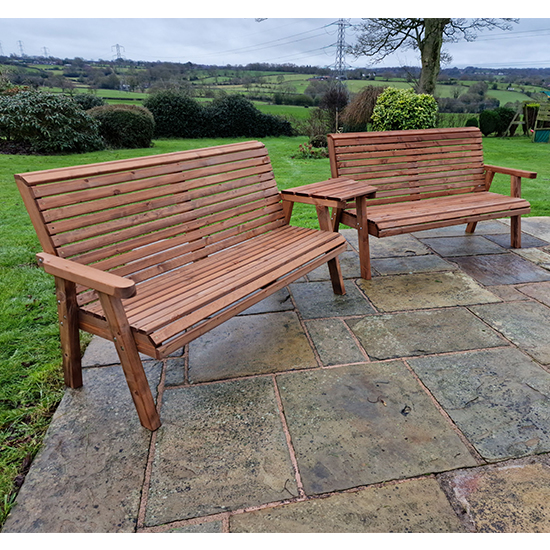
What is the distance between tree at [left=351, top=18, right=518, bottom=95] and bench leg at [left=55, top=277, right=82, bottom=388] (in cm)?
1582

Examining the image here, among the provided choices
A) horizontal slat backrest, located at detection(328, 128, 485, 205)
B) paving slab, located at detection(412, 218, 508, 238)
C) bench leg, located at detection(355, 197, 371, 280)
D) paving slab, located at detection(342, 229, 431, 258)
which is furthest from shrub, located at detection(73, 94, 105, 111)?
bench leg, located at detection(355, 197, 371, 280)

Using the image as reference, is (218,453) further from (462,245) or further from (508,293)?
(462,245)

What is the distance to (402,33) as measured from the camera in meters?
15.4

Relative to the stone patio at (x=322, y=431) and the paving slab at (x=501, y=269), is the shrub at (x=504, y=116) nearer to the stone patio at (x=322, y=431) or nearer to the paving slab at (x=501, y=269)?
the paving slab at (x=501, y=269)

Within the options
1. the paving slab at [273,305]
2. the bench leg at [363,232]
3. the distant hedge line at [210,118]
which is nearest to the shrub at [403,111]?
the distant hedge line at [210,118]

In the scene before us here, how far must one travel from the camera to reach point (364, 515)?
1.55 meters

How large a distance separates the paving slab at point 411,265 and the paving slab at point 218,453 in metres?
1.90

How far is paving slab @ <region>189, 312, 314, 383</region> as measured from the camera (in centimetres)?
242

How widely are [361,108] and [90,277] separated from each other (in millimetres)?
13402

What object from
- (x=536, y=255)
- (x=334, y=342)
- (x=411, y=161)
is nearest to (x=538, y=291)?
(x=536, y=255)

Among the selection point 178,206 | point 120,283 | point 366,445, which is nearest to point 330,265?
point 178,206

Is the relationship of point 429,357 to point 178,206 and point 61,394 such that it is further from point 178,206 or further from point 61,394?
point 61,394

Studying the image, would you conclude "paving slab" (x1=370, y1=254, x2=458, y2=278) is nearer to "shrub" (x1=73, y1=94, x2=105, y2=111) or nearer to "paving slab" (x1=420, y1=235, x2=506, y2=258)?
"paving slab" (x1=420, y1=235, x2=506, y2=258)

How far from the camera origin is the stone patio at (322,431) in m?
1.57
